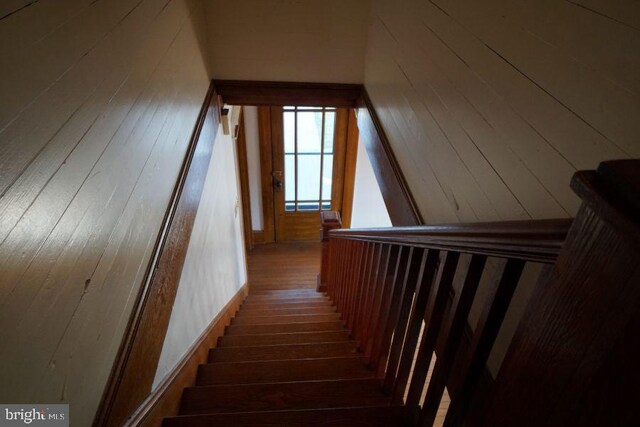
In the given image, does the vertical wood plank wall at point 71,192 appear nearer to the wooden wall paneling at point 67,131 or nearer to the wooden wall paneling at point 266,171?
the wooden wall paneling at point 67,131

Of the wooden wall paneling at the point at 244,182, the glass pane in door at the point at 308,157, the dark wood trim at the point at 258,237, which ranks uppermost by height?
the glass pane in door at the point at 308,157

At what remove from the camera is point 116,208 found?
83 centimetres

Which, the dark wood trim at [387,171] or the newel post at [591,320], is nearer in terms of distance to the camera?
the newel post at [591,320]

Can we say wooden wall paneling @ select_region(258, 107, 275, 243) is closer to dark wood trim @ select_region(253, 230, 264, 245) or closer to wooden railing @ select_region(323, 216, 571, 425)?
dark wood trim @ select_region(253, 230, 264, 245)

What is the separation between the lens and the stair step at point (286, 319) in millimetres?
2510

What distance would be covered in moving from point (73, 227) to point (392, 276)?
108 centimetres

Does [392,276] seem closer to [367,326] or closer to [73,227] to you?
[367,326]

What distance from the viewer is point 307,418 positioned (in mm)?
1064

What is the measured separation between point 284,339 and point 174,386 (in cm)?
85

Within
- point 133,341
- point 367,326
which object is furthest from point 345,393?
point 133,341

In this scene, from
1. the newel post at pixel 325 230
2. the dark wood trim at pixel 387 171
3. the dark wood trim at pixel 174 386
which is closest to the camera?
the dark wood trim at pixel 174 386

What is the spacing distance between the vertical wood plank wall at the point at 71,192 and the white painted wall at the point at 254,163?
3388mm

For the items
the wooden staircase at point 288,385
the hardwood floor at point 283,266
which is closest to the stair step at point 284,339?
the wooden staircase at point 288,385

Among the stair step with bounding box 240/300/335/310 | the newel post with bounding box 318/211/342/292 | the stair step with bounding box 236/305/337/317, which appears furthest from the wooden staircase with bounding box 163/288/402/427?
the newel post with bounding box 318/211/342/292
